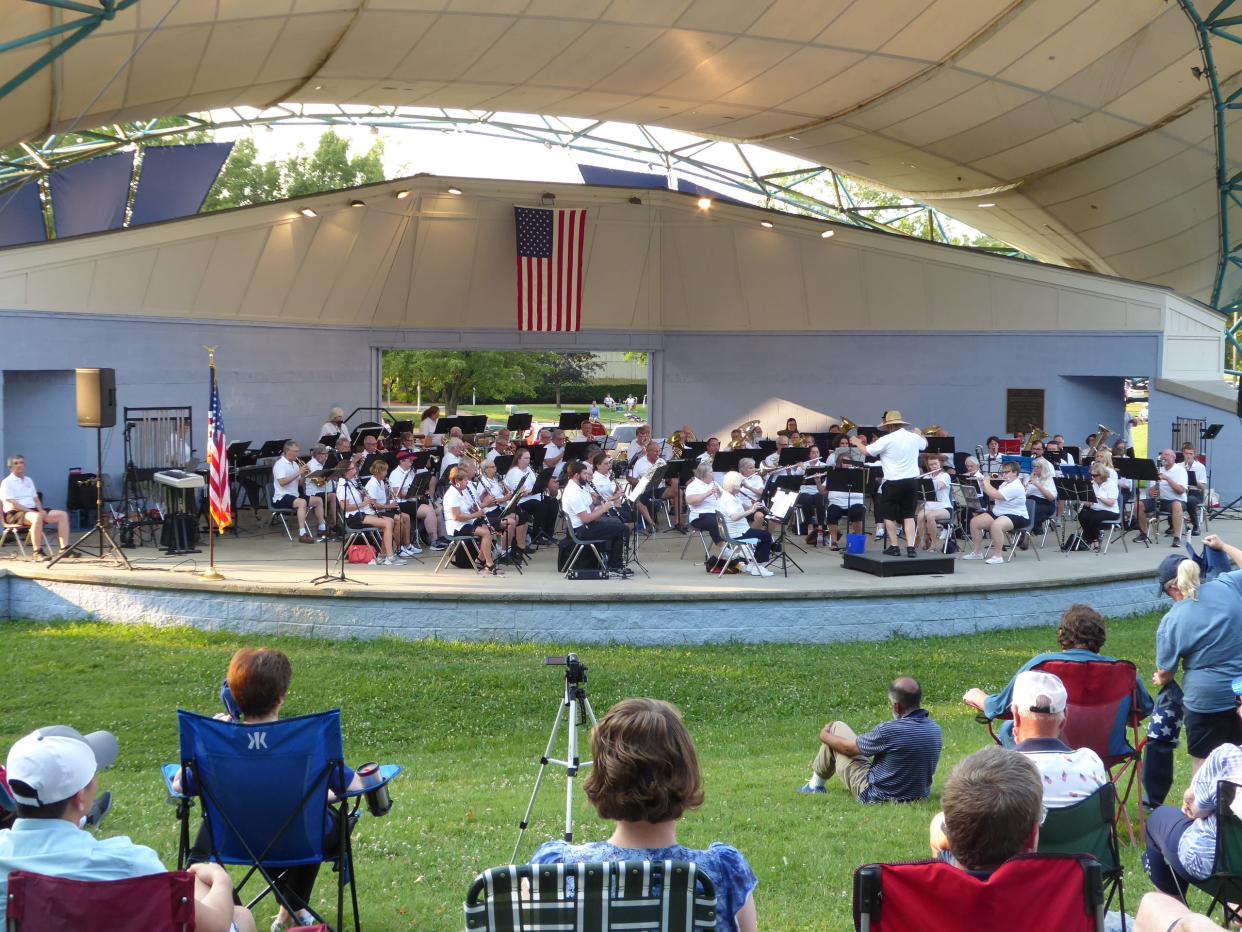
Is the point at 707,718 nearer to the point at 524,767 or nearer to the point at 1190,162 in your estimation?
the point at 524,767

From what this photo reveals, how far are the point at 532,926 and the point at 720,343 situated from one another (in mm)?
22520

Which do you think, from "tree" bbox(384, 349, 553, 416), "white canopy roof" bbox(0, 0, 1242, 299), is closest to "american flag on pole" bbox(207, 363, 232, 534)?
"white canopy roof" bbox(0, 0, 1242, 299)

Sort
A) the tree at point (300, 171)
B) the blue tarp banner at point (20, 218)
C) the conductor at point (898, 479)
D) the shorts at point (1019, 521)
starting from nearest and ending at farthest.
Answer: the conductor at point (898, 479)
the shorts at point (1019, 521)
the blue tarp banner at point (20, 218)
the tree at point (300, 171)

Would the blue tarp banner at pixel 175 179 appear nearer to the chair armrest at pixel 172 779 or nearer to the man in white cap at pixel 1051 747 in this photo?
the chair armrest at pixel 172 779

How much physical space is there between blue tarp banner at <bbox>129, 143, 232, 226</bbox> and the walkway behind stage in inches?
600

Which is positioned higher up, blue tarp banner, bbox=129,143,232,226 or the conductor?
blue tarp banner, bbox=129,143,232,226

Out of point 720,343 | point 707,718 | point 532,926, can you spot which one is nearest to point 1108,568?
point 707,718

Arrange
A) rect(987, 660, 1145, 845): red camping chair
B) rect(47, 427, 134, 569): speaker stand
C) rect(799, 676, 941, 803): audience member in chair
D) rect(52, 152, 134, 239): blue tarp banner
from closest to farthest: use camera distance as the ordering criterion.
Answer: rect(987, 660, 1145, 845): red camping chair → rect(799, 676, 941, 803): audience member in chair → rect(47, 427, 134, 569): speaker stand → rect(52, 152, 134, 239): blue tarp banner

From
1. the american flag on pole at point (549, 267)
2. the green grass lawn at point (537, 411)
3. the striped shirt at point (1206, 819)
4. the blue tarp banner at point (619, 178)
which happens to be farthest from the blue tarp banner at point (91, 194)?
the striped shirt at point (1206, 819)

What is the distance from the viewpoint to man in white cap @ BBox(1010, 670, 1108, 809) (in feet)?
16.5

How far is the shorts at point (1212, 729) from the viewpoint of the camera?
22.7 ft

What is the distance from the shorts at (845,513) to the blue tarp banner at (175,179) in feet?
59.9

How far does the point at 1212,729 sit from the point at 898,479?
7972 mm

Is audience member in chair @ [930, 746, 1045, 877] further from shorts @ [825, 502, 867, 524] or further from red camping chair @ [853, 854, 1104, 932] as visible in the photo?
shorts @ [825, 502, 867, 524]
